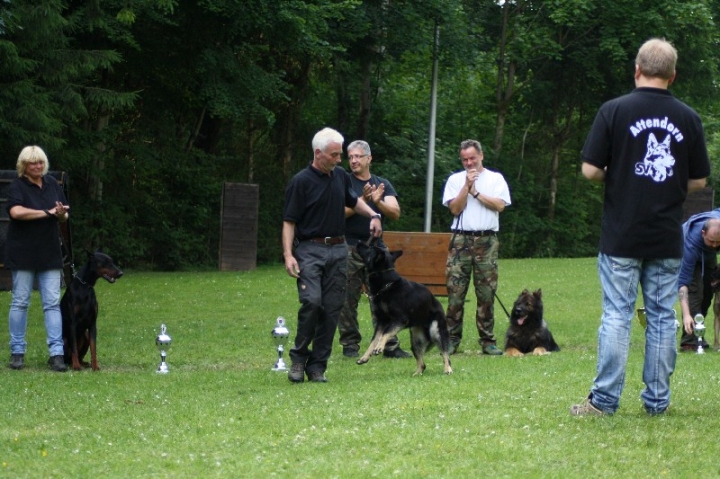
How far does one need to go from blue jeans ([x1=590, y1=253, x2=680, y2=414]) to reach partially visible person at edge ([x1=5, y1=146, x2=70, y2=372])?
563 cm

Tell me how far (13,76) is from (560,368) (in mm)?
12681

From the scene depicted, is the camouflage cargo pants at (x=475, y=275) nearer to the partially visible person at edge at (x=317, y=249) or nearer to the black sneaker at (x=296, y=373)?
the partially visible person at edge at (x=317, y=249)

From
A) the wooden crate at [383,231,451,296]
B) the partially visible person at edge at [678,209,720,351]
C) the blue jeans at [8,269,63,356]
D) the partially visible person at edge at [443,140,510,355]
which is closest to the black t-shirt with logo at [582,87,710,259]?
the partially visible person at edge at [678,209,720,351]

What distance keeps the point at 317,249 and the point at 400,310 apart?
3.73ft

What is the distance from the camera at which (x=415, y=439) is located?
6039 mm

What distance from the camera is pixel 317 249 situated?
8.82m

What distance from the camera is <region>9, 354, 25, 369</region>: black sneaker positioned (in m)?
10.3

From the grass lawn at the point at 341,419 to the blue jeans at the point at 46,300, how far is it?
1.15 feet

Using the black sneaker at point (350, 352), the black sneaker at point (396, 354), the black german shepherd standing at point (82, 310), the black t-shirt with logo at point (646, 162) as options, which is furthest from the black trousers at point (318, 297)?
the black t-shirt with logo at point (646, 162)

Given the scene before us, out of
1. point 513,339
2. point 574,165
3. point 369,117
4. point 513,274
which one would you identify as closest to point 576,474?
point 513,339

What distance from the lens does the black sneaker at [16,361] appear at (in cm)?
1032

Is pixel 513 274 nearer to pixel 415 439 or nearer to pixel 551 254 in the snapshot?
pixel 551 254

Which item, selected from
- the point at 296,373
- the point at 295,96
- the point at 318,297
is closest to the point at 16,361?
the point at 296,373

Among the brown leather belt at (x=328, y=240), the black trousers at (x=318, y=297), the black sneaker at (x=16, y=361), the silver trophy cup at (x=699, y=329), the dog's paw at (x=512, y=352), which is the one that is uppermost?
the brown leather belt at (x=328, y=240)
